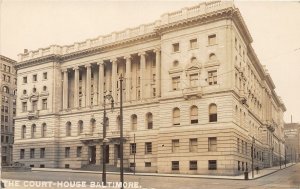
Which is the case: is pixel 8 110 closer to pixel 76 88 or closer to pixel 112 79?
pixel 76 88

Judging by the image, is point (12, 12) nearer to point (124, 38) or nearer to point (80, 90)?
point (124, 38)

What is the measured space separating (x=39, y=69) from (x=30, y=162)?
591 inches

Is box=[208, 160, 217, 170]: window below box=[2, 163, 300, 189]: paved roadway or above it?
above

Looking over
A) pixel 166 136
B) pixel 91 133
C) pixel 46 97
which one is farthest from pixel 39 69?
pixel 166 136

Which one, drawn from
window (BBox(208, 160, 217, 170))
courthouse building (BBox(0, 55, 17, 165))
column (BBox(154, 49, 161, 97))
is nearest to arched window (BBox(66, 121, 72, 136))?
column (BBox(154, 49, 161, 97))

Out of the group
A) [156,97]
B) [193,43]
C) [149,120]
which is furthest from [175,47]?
[149,120]

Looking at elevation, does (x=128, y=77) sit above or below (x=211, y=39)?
below

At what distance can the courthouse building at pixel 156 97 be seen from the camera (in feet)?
158

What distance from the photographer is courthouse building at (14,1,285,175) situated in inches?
1900

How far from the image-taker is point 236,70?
166 ft

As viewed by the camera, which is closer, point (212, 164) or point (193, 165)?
point (212, 164)

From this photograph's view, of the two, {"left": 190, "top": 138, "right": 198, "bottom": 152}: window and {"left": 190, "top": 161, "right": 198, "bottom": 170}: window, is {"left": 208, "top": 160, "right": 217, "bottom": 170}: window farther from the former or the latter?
{"left": 190, "top": 138, "right": 198, "bottom": 152}: window

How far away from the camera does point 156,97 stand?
182 ft

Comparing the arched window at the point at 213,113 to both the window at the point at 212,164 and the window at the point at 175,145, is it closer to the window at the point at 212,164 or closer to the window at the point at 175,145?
the window at the point at 212,164
